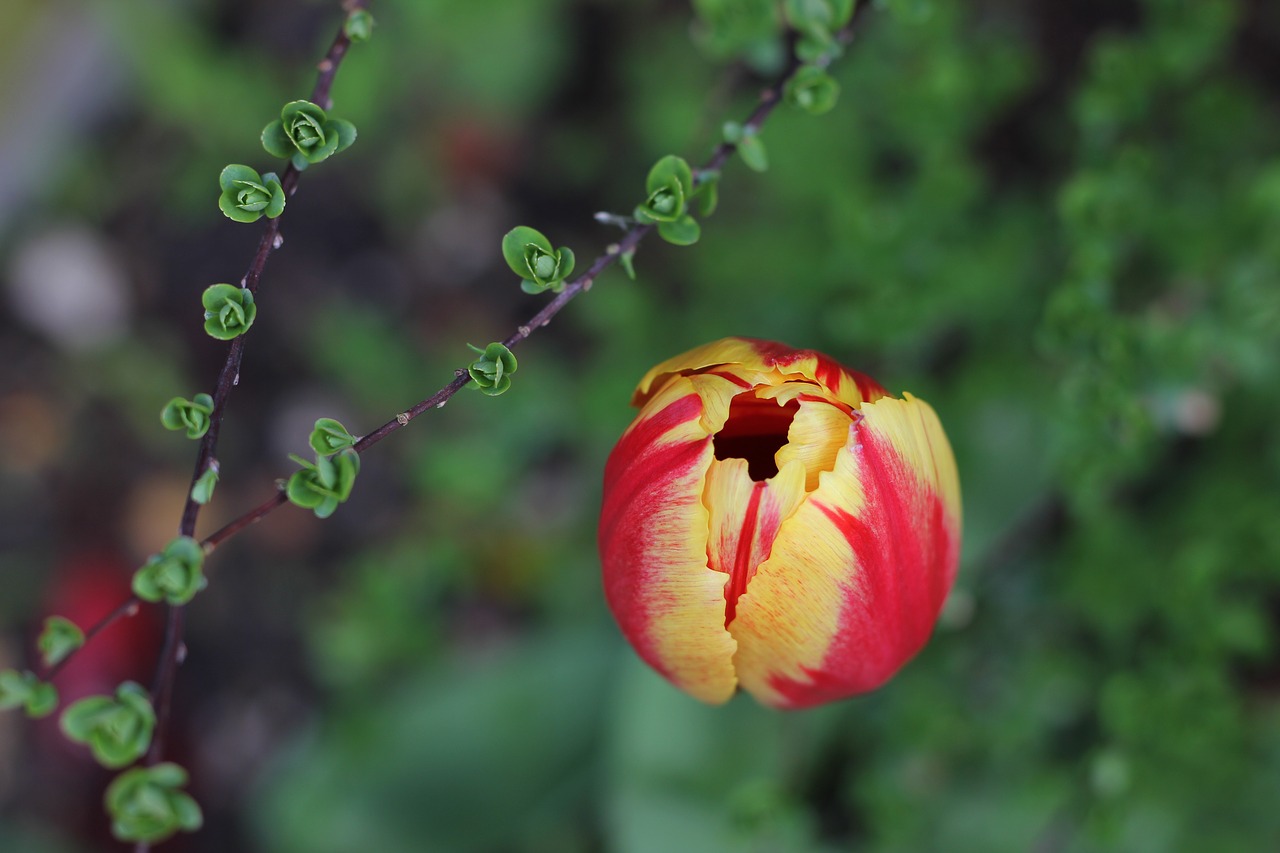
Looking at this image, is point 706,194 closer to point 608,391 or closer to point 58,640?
point 58,640

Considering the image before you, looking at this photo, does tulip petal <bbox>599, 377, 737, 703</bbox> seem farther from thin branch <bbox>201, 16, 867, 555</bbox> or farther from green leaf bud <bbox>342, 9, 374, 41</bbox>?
green leaf bud <bbox>342, 9, 374, 41</bbox>

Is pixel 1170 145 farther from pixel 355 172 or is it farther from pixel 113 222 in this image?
pixel 113 222

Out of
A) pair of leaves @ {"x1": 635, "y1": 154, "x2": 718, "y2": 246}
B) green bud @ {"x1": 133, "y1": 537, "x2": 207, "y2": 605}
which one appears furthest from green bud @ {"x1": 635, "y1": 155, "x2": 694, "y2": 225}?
green bud @ {"x1": 133, "y1": 537, "x2": 207, "y2": 605}

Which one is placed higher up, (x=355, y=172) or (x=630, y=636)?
(x=355, y=172)

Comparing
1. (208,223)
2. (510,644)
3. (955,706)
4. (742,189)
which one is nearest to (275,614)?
(510,644)

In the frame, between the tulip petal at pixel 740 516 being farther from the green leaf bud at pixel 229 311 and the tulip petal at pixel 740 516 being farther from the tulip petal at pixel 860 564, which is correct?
the green leaf bud at pixel 229 311

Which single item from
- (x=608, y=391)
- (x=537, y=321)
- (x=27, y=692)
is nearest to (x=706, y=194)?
(x=537, y=321)
